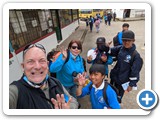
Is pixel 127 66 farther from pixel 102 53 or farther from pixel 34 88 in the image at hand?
pixel 34 88

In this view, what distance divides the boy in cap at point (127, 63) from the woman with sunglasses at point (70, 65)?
0.47 meters

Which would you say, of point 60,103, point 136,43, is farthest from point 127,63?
point 136,43

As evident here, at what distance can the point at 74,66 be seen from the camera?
66.0 inches

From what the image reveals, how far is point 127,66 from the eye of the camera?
65.1 inches

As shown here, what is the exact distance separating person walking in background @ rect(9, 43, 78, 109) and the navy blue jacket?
84 centimetres

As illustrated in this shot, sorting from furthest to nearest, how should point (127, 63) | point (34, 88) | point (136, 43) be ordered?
1. point (136, 43)
2. point (127, 63)
3. point (34, 88)

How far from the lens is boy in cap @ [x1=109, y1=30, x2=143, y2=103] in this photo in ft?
5.11

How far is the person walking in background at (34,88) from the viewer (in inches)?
41.4

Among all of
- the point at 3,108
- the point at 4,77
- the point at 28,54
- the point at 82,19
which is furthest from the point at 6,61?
the point at 82,19

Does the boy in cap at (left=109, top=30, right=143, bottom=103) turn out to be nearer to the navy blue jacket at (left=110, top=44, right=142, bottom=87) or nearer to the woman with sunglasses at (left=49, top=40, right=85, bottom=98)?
the navy blue jacket at (left=110, top=44, right=142, bottom=87)

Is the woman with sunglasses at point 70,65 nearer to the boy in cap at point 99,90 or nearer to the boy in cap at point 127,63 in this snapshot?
the boy in cap at point 99,90

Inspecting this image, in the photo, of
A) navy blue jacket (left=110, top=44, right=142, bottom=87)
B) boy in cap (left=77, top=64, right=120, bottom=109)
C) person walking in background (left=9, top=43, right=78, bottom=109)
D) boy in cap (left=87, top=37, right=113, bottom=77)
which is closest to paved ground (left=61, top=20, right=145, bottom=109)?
navy blue jacket (left=110, top=44, right=142, bottom=87)

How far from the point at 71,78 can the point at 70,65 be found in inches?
7.9
